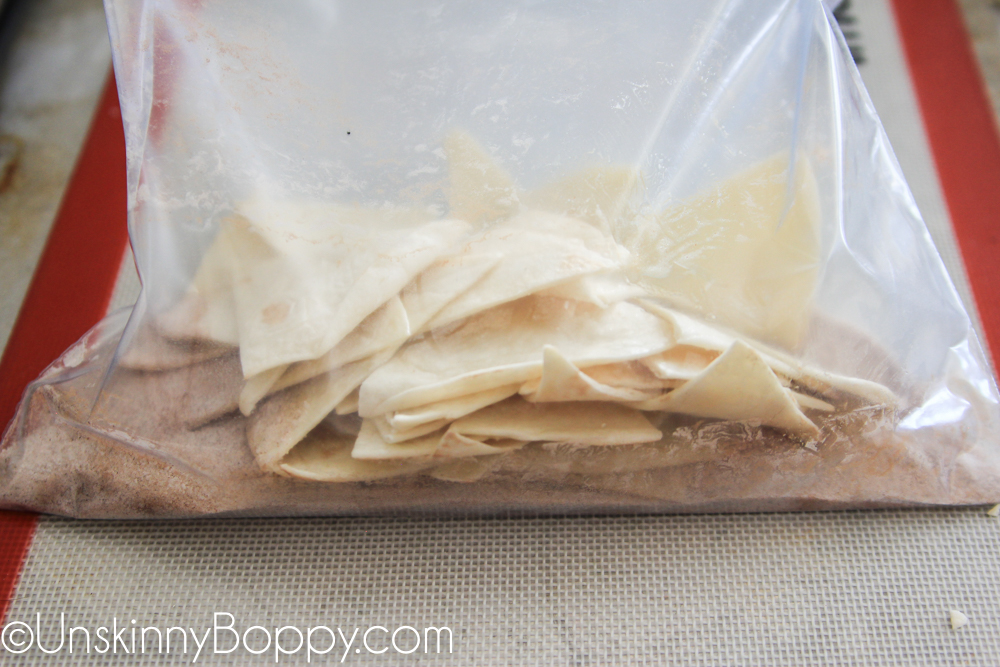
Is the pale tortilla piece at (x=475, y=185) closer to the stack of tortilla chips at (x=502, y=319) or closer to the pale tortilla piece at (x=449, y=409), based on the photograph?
the stack of tortilla chips at (x=502, y=319)

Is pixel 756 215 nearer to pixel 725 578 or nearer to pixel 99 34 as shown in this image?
pixel 725 578

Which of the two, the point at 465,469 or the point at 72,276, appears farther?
the point at 72,276

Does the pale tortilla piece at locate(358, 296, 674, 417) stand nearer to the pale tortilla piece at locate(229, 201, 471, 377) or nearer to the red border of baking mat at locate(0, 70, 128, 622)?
the pale tortilla piece at locate(229, 201, 471, 377)

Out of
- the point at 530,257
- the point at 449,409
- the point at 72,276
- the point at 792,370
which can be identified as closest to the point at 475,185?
the point at 530,257

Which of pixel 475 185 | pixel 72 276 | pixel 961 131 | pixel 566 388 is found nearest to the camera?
pixel 566 388

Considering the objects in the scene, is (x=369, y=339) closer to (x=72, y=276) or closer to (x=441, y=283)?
(x=441, y=283)

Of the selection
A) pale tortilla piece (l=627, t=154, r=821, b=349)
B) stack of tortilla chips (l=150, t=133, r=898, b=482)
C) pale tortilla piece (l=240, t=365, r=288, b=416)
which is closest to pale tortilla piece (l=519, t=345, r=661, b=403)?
stack of tortilla chips (l=150, t=133, r=898, b=482)

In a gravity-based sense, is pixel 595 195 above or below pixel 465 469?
above

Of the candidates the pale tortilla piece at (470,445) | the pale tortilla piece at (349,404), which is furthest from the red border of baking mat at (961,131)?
the pale tortilla piece at (349,404)
